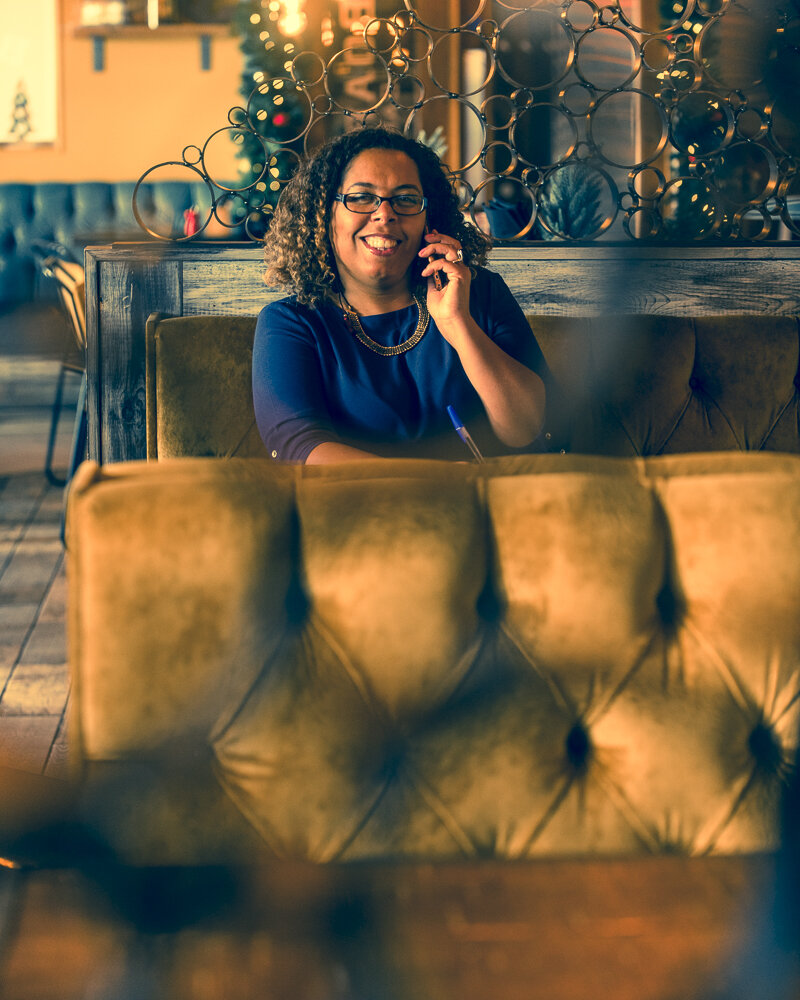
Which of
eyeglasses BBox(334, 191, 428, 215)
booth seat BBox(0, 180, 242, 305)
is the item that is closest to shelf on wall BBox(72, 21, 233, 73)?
booth seat BBox(0, 180, 242, 305)

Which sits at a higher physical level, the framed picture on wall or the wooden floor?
the framed picture on wall

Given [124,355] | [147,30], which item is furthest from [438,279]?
[147,30]

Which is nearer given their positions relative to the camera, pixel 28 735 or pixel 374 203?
pixel 374 203

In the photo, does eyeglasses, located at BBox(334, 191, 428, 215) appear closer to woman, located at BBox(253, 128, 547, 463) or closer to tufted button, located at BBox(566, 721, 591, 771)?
woman, located at BBox(253, 128, 547, 463)

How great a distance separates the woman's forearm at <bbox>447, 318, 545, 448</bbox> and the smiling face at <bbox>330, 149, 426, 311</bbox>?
0.17 m

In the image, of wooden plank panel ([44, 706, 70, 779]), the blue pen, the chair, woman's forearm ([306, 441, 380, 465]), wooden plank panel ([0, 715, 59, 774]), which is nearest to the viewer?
woman's forearm ([306, 441, 380, 465])

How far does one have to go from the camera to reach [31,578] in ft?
9.71

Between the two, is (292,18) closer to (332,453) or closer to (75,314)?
(75,314)

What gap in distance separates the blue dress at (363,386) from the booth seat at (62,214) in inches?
189

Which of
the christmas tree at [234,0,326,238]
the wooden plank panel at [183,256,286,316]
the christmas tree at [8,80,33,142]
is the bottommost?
the wooden plank panel at [183,256,286,316]

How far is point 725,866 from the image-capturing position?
0.75m

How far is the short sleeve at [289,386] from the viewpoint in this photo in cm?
150

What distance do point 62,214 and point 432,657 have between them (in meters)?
6.23

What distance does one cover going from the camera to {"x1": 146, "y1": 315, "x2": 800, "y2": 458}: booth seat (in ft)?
6.07
